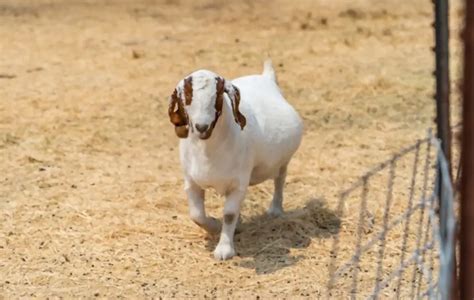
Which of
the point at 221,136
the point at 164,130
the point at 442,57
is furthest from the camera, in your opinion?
the point at 164,130

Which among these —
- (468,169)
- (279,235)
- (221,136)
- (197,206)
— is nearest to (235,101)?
(221,136)

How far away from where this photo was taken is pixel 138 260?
4.56m

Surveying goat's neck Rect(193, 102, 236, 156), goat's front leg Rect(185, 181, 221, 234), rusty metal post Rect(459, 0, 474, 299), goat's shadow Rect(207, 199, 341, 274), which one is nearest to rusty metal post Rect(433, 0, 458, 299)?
rusty metal post Rect(459, 0, 474, 299)

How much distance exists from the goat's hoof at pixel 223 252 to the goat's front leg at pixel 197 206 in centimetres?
17

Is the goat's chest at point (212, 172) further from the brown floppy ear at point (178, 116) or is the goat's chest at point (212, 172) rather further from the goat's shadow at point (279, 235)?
the goat's shadow at point (279, 235)

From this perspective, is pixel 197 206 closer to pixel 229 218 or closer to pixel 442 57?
pixel 229 218

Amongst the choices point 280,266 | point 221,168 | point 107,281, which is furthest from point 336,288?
point 107,281

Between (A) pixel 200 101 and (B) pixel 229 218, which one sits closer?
(A) pixel 200 101

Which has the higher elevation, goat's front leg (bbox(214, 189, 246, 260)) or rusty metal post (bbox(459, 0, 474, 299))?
rusty metal post (bbox(459, 0, 474, 299))

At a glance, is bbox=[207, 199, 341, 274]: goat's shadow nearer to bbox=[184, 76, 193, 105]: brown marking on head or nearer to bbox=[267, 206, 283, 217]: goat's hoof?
bbox=[267, 206, 283, 217]: goat's hoof

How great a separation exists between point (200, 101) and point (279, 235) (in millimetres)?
1102

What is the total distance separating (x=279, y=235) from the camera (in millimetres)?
4898

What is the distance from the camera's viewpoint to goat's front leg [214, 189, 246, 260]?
455 cm

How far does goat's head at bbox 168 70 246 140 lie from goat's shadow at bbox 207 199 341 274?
2.54 ft
